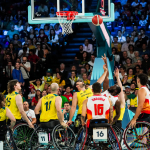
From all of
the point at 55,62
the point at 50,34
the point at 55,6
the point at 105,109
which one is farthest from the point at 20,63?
the point at 105,109

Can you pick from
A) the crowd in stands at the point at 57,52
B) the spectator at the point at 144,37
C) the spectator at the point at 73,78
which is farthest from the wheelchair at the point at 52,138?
the spectator at the point at 144,37

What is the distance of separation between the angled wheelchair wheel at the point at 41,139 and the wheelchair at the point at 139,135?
1.71 m

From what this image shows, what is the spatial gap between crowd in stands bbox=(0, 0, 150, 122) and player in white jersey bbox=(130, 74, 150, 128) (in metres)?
4.16

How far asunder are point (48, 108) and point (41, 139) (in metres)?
0.70

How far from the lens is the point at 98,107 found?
677cm

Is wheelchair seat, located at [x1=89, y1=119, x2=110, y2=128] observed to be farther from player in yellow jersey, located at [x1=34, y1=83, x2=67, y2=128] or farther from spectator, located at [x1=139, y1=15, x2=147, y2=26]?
spectator, located at [x1=139, y1=15, x2=147, y2=26]

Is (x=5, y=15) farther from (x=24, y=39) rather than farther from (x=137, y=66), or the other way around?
(x=137, y=66)

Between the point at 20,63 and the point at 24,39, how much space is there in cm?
317

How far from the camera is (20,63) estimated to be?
13859mm

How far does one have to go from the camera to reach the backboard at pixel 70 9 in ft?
31.4

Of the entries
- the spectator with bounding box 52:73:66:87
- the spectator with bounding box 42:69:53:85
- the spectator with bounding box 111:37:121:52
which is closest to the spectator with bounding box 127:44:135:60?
the spectator with bounding box 111:37:121:52

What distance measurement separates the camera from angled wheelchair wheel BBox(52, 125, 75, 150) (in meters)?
7.41

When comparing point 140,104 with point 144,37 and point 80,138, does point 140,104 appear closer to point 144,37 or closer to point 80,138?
point 80,138

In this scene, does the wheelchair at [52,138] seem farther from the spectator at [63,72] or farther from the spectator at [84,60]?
the spectator at [84,60]
